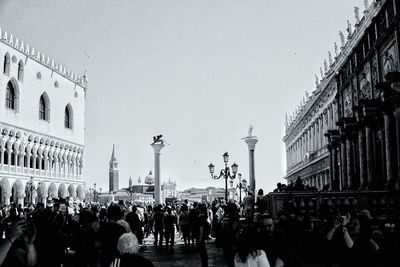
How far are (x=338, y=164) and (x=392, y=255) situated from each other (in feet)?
55.8

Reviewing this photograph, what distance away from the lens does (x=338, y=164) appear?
26062mm

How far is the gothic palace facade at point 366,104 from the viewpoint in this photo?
1511cm

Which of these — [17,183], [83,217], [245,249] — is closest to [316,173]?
[17,183]

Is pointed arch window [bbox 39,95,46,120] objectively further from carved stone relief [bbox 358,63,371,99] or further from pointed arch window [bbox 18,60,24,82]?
carved stone relief [bbox 358,63,371,99]

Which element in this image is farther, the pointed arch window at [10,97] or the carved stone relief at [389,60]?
the pointed arch window at [10,97]

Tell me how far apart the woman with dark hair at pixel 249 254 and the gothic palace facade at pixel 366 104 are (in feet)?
28.8

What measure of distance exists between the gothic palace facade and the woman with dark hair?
8.77 metres

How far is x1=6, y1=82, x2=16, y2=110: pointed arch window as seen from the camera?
141 ft

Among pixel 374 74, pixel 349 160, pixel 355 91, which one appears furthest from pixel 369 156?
pixel 355 91

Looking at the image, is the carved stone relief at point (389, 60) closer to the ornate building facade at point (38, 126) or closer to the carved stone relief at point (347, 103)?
the carved stone relief at point (347, 103)

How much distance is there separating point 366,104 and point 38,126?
37.7 meters

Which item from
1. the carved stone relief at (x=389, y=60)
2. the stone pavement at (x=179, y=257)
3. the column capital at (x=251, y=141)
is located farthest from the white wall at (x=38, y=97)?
the carved stone relief at (x=389, y=60)

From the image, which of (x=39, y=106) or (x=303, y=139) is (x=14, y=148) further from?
(x=303, y=139)

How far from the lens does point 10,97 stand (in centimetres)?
4347
